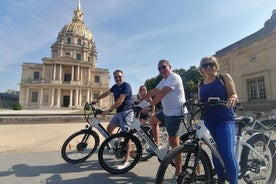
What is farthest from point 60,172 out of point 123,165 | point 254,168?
point 254,168

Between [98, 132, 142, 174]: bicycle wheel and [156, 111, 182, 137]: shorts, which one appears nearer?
[156, 111, 182, 137]: shorts

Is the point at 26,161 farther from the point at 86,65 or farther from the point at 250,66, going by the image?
the point at 86,65

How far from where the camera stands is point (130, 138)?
4109mm

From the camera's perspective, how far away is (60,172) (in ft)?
13.2

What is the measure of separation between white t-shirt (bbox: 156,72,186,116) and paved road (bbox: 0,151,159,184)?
1.34m

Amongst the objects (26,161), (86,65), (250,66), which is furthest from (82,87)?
(26,161)

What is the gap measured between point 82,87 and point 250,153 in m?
67.9

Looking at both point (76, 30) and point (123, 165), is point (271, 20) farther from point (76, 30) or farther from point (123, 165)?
point (76, 30)

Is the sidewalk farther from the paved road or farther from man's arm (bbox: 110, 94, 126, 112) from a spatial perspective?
man's arm (bbox: 110, 94, 126, 112)

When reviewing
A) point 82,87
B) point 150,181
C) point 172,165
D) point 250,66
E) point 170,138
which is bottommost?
point 150,181

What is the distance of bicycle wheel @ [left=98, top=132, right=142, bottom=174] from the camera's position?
157 inches

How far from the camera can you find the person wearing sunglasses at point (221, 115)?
8.37 feet

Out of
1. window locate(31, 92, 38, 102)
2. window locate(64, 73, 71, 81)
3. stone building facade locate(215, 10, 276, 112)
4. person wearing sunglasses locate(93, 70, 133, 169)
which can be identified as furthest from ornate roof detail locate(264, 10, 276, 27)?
window locate(31, 92, 38, 102)

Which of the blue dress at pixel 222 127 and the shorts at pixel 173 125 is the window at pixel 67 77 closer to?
the shorts at pixel 173 125
